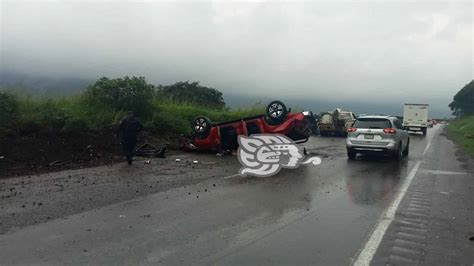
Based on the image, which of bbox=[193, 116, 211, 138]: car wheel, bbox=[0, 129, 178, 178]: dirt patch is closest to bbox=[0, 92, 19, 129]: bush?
bbox=[0, 129, 178, 178]: dirt patch

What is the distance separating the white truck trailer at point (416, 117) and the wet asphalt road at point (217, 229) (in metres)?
38.1

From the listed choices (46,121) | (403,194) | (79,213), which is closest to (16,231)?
(79,213)

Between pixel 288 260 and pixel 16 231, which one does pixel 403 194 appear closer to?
pixel 288 260

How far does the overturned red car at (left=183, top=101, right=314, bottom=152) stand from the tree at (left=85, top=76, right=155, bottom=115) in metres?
3.29

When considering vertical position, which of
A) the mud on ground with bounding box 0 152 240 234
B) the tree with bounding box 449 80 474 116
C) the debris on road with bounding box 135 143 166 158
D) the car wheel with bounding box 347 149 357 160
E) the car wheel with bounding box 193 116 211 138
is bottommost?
the tree with bounding box 449 80 474 116

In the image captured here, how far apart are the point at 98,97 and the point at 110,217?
12726 millimetres

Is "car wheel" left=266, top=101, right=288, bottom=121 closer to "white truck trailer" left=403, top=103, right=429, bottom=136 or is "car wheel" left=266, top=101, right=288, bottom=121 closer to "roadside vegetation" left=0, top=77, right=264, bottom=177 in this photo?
"roadside vegetation" left=0, top=77, right=264, bottom=177

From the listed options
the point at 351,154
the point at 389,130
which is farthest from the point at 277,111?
the point at 389,130

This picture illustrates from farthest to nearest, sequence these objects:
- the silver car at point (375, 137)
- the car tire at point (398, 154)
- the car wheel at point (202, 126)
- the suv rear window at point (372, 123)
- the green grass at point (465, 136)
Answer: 1. the green grass at point (465, 136)
2. the car wheel at point (202, 126)
3. the suv rear window at point (372, 123)
4. the car tire at point (398, 154)
5. the silver car at point (375, 137)

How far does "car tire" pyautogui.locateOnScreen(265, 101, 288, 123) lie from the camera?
1731 cm

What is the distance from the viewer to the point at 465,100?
9762cm

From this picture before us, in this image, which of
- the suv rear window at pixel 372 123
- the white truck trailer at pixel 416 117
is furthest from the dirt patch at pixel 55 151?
the white truck trailer at pixel 416 117

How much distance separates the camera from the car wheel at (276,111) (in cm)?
1731

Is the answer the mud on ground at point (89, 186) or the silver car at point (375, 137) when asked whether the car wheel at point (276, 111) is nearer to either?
the silver car at point (375, 137)
